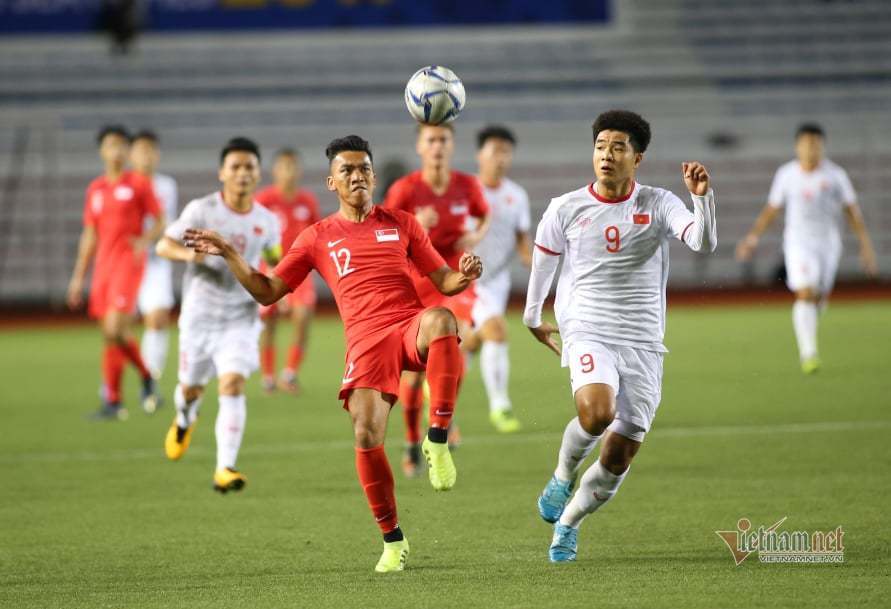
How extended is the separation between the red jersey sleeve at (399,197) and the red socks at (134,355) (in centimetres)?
408

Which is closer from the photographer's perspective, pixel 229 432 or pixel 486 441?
pixel 229 432

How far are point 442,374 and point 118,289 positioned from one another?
789 centimetres

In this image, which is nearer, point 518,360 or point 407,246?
point 407,246

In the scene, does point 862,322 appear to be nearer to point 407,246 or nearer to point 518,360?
point 518,360

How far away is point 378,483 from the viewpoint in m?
7.01

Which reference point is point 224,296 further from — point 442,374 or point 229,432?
point 442,374

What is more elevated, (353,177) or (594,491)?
(353,177)

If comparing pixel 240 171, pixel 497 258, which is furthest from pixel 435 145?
pixel 497 258

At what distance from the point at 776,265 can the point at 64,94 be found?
1381 centimetres

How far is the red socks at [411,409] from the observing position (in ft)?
33.1

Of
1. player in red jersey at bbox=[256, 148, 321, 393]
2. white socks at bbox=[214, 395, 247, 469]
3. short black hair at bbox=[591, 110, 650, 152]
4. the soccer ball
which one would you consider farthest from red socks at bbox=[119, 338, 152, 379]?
short black hair at bbox=[591, 110, 650, 152]

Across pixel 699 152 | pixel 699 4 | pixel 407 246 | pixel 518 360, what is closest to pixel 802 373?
pixel 518 360

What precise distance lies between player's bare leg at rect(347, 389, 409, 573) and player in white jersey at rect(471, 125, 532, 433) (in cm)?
524

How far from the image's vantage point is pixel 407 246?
7.45 metres
